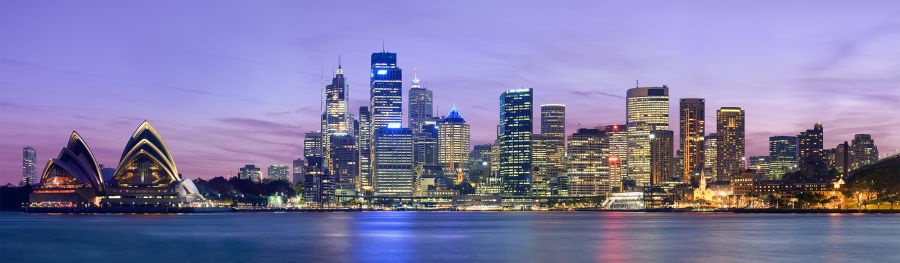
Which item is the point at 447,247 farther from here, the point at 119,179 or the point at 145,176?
the point at 119,179

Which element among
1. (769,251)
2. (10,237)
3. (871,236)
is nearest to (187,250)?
(10,237)

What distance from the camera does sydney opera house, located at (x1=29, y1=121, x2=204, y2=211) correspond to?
575 feet

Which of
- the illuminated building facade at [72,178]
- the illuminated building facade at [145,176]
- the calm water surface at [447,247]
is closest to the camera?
the calm water surface at [447,247]

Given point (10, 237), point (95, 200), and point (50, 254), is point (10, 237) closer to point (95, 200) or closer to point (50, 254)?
point (50, 254)

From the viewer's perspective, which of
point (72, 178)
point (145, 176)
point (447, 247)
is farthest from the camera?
point (145, 176)

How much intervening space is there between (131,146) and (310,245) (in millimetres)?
114254

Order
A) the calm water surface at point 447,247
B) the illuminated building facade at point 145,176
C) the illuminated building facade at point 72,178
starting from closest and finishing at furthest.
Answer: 1. the calm water surface at point 447,247
2. the illuminated building facade at point 72,178
3. the illuminated building facade at point 145,176

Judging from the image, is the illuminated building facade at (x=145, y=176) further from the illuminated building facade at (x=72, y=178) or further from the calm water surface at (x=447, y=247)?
the calm water surface at (x=447, y=247)

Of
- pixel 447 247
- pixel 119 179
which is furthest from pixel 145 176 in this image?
pixel 447 247

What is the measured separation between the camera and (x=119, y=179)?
186 m

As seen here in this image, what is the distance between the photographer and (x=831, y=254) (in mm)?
64125

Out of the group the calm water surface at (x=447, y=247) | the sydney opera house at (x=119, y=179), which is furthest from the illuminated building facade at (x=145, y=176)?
the calm water surface at (x=447, y=247)

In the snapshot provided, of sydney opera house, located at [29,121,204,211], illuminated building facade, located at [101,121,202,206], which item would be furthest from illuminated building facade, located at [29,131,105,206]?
illuminated building facade, located at [101,121,202,206]

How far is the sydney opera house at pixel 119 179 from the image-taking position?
575 feet
